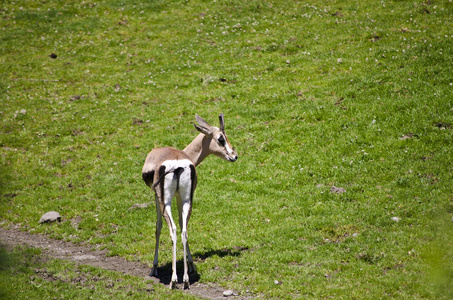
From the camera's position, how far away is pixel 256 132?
17.8 m

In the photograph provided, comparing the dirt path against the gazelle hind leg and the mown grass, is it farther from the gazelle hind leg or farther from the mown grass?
the gazelle hind leg

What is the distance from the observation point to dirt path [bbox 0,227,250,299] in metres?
9.52

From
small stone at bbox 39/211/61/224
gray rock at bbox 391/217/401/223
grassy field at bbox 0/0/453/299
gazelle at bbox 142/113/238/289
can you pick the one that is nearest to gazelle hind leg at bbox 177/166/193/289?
gazelle at bbox 142/113/238/289

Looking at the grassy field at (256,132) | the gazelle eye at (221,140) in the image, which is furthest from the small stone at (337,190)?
the gazelle eye at (221,140)

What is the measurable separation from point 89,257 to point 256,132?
905 cm

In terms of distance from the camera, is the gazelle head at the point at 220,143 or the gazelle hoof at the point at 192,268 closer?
the gazelle hoof at the point at 192,268

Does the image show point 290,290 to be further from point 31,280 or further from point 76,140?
point 76,140

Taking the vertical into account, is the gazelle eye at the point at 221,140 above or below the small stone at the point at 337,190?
above

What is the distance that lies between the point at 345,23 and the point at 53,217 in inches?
791

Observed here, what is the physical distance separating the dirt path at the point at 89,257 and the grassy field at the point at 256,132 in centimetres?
37

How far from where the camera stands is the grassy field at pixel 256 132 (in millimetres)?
10359

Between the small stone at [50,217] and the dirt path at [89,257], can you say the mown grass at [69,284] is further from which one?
the small stone at [50,217]

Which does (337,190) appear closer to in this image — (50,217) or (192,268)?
(192,268)

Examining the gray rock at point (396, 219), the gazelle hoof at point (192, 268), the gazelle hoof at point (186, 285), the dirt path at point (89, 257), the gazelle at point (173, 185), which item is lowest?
the dirt path at point (89, 257)
